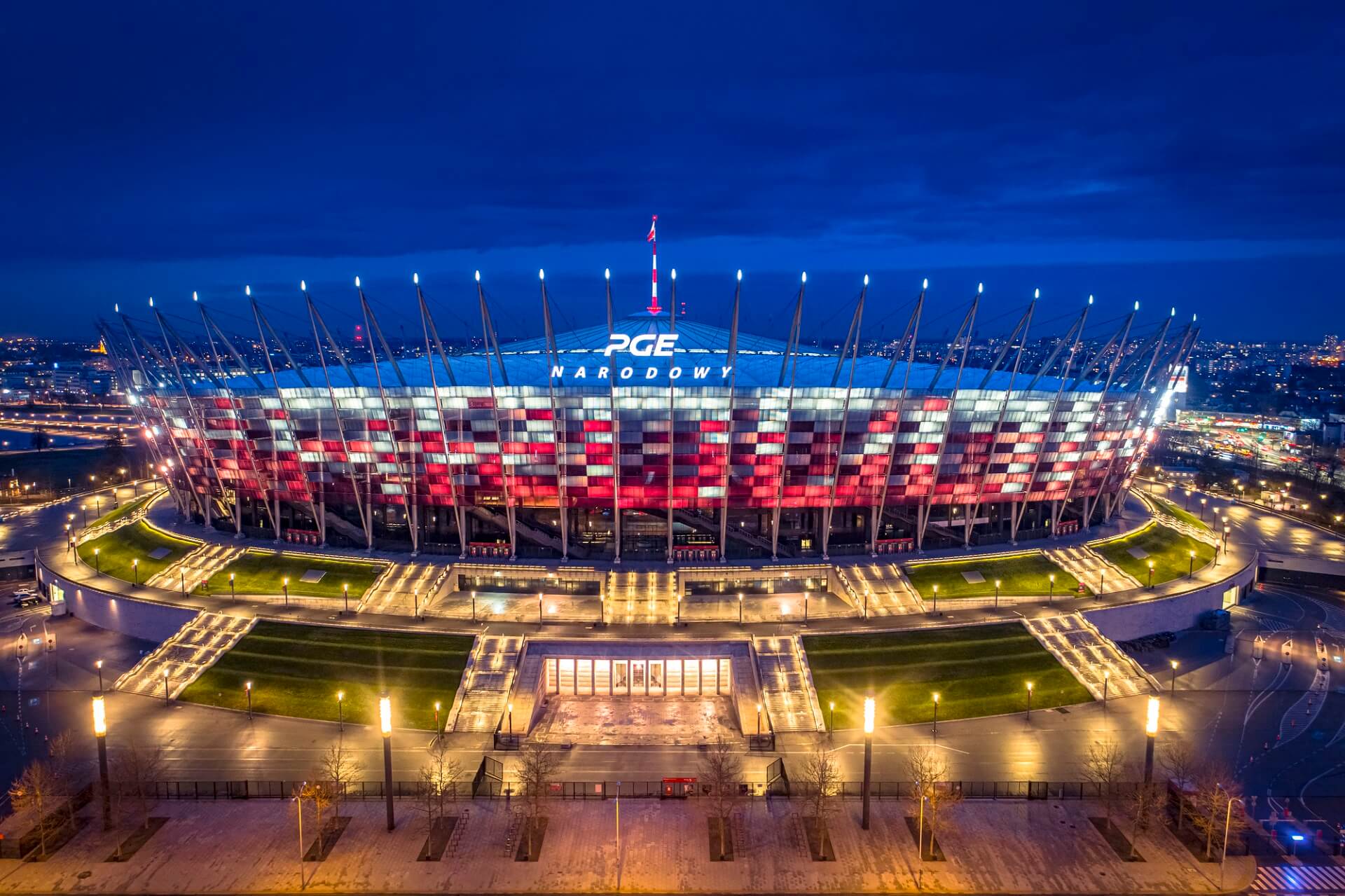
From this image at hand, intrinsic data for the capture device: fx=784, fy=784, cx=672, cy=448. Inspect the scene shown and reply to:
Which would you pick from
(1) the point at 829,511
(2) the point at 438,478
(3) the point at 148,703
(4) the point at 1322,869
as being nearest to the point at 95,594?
(3) the point at 148,703

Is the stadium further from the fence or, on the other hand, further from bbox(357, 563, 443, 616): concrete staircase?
the fence

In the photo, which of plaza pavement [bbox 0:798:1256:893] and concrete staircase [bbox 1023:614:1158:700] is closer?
plaza pavement [bbox 0:798:1256:893]

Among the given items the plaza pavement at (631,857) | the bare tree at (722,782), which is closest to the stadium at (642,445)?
the bare tree at (722,782)

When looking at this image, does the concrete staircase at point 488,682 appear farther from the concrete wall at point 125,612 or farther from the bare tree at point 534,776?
the concrete wall at point 125,612

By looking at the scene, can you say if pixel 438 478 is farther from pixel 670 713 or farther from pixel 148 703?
pixel 670 713

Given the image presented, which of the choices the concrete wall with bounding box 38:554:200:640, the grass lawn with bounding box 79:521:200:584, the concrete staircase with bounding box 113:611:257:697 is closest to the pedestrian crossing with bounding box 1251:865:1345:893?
the concrete staircase with bounding box 113:611:257:697

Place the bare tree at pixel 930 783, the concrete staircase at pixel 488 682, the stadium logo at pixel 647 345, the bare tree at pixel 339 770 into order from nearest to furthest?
the bare tree at pixel 930 783 < the bare tree at pixel 339 770 < the concrete staircase at pixel 488 682 < the stadium logo at pixel 647 345
